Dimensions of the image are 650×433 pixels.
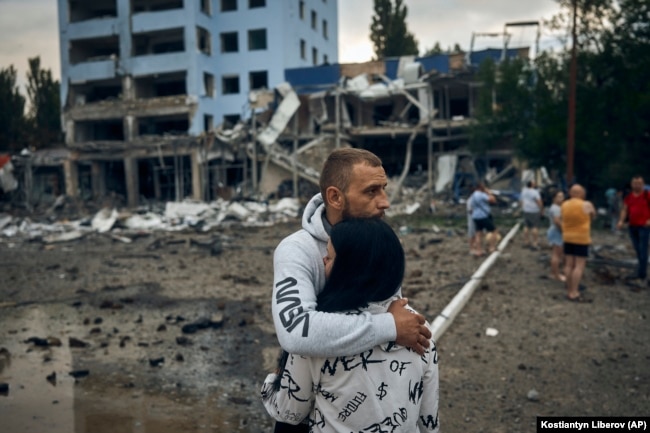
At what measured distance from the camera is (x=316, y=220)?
1.89m

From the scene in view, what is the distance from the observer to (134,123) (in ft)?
113

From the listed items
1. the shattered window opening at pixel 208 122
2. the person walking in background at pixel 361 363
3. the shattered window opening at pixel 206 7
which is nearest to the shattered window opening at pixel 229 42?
the shattered window opening at pixel 206 7

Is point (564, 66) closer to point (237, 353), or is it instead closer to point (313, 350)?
point (237, 353)

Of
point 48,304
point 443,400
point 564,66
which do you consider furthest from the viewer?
point 564,66

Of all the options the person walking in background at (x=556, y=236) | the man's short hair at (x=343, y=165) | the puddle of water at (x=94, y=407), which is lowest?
the puddle of water at (x=94, y=407)

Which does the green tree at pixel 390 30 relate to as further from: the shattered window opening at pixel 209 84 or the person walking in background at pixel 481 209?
the person walking in background at pixel 481 209

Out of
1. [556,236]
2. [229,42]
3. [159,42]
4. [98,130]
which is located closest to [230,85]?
[229,42]

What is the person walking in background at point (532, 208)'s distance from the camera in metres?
12.4

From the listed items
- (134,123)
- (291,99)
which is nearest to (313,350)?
(291,99)

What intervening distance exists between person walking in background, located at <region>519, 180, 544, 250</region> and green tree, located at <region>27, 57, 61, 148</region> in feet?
122

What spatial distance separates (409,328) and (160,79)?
127 ft

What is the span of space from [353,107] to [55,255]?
22499 mm

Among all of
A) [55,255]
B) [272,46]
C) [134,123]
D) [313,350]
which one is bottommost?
[55,255]

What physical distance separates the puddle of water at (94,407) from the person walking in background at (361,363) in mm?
2575
